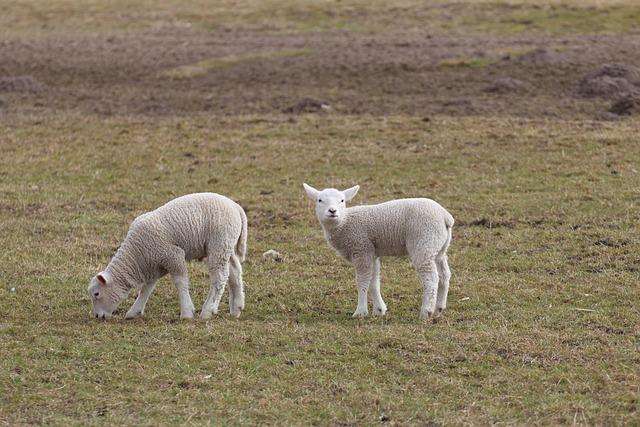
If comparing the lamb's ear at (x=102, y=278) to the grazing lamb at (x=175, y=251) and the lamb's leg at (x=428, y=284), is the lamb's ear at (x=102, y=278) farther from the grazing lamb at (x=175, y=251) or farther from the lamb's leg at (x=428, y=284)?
the lamb's leg at (x=428, y=284)

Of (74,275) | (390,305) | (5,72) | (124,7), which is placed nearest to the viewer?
(390,305)

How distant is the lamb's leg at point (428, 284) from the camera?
11.4m

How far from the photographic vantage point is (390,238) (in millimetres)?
11820

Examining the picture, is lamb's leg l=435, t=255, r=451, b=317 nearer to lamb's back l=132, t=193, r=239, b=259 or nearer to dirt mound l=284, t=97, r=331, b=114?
lamb's back l=132, t=193, r=239, b=259

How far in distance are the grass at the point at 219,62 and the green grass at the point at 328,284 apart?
21.7 ft

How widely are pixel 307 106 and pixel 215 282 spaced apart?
1452 cm

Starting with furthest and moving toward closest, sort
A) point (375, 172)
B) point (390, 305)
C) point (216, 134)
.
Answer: point (216, 134) → point (375, 172) → point (390, 305)

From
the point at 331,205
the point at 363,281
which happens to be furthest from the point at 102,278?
the point at 363,281

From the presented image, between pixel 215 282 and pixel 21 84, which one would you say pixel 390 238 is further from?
pixel 21 84

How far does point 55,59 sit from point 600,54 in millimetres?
16892

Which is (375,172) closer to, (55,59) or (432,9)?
(55,59)

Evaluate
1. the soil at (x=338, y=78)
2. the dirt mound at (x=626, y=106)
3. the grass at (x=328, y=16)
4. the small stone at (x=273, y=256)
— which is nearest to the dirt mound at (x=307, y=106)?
the soil at (x=338, y=78)

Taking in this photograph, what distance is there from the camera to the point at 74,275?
45.4 feet

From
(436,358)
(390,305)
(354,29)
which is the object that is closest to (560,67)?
(354,29)
